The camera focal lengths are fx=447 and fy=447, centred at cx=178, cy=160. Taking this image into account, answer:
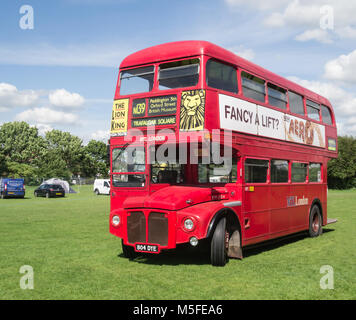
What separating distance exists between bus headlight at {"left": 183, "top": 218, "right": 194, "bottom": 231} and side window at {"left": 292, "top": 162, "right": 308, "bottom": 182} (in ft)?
16.9

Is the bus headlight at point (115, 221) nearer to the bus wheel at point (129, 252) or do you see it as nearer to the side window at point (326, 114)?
the bus wheel at point (129, 252)

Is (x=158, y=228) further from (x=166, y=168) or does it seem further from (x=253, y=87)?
(x=253, y=87)

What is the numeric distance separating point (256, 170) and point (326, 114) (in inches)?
223

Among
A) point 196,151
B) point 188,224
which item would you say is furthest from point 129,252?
point 196,151

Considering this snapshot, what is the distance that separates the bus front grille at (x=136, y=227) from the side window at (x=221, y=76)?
2951 mm

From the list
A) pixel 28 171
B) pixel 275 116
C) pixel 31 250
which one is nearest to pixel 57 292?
pixel 31 250

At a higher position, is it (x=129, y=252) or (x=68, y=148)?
(x=68, y=148)

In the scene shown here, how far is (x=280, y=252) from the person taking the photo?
10.5 metres

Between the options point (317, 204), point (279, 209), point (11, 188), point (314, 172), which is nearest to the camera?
point (279, 209)

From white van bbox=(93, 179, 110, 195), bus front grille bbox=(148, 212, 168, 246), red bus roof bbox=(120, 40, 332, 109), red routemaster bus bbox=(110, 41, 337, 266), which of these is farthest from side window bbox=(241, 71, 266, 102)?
white van bbox=(93, 179, 110, 195)

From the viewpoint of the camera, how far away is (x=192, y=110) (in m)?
8.71

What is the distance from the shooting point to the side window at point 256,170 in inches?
398

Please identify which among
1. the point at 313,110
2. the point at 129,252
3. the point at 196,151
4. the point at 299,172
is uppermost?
the point at 313,110
